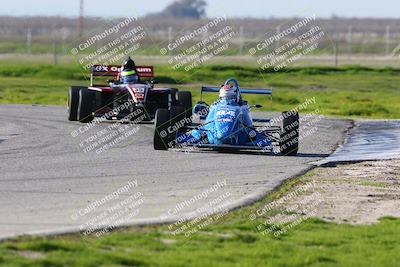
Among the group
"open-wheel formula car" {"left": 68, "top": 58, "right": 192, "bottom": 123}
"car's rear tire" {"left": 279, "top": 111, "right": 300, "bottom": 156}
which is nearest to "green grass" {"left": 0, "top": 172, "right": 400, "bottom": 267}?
"car's rear tire" {"left": 279, "top": 111, "right": 300, "bottom": 156}

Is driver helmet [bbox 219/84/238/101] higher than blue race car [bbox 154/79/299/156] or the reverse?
higher

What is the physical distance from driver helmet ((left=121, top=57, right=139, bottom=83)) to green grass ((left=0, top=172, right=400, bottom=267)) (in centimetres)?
1424

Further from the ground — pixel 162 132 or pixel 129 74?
pixel 129 74

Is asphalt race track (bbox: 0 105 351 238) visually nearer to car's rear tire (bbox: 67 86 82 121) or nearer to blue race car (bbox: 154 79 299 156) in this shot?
blue race car (bbox: 154 79 299 156)

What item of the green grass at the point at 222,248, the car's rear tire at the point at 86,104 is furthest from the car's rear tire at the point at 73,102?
the green grass at the point at 222,248

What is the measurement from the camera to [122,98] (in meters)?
25.4

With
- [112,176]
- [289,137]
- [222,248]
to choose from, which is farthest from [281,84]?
[222,248]

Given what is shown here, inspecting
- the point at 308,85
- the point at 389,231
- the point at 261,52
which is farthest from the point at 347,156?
the point at 261,52

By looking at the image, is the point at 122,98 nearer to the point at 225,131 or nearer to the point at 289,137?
the point at 225,131

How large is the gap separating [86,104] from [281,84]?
21.8 meters

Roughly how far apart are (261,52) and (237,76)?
21.2 metres

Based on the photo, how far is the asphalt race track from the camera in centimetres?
1207

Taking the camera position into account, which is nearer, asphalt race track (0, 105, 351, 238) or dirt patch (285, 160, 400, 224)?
asphalt race track (0, 105, 351, 238)

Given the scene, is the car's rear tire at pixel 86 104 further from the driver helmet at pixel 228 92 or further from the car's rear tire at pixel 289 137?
the car's rear tire at pixel 289 137
